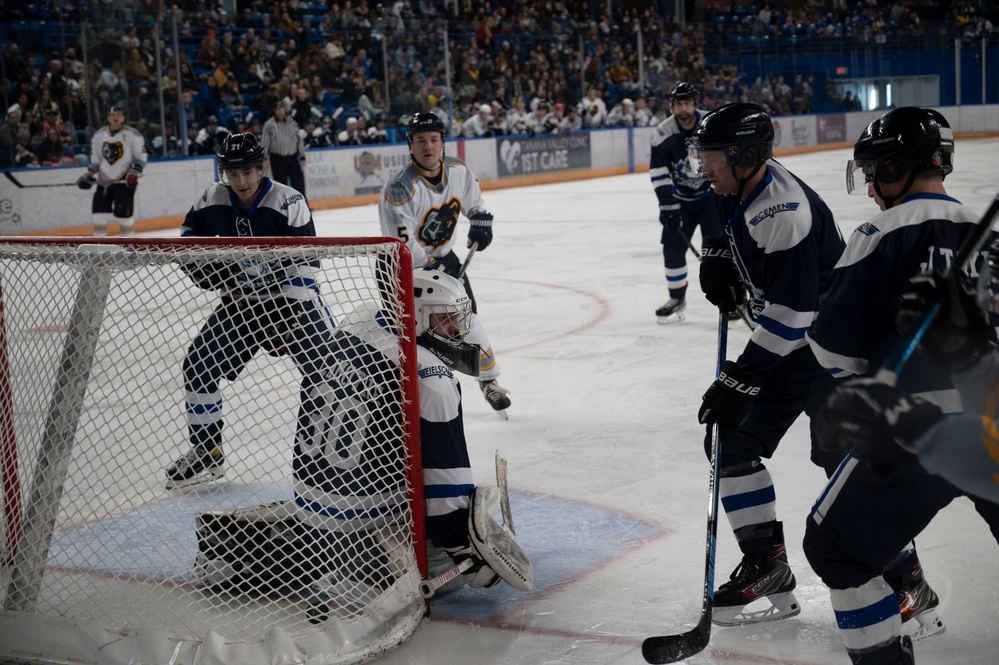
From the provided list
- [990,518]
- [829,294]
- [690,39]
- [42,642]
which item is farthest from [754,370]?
[690,39]

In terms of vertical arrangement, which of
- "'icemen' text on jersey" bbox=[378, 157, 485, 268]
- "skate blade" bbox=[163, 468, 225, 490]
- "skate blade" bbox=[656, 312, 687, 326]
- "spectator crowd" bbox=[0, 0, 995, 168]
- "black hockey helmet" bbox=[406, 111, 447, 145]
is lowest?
"skate blade" bbox=[656, 312, 687, 326]

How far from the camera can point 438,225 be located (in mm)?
4535

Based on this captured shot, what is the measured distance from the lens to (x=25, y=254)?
262cm

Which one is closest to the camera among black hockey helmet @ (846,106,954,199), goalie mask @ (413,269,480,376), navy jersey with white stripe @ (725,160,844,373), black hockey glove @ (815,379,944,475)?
black hockey glove @ (815,379,944,475)

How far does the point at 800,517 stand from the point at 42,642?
81.3 inches

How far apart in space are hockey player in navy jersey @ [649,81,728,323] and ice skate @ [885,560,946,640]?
12.7ft

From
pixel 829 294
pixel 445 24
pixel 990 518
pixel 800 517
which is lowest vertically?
pixel 800 517

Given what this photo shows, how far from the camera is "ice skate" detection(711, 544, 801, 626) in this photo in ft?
8.43

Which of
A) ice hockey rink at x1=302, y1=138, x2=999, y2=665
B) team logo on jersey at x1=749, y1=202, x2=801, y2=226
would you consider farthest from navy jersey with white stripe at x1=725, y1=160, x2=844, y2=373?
ice hockey rink at x1=302, y1=138, x2=999, y2=665

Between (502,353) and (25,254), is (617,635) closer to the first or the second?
(25,254)

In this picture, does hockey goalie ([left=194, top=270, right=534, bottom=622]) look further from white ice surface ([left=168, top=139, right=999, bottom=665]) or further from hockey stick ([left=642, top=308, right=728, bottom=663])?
hockey stick ([left=642, top=308, right=728, bottom=663])

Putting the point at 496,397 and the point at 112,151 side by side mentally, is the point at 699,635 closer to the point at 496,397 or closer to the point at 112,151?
the point at 496,397

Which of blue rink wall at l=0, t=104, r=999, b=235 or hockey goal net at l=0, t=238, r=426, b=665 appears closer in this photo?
hockey goal net at l=0, t=238, r=426, b=665

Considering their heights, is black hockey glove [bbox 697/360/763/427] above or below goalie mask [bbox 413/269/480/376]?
below
